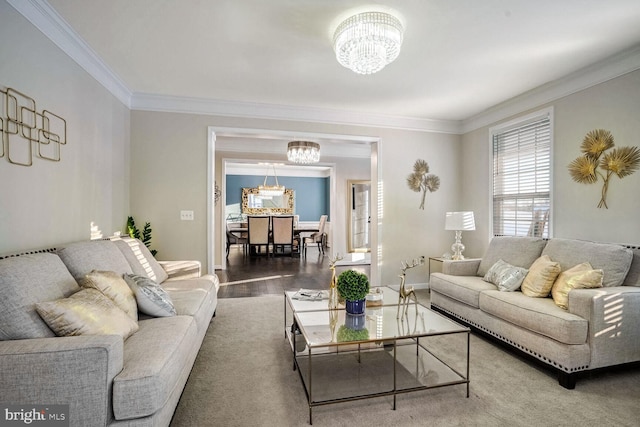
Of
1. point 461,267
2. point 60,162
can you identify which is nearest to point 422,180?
point 461,267

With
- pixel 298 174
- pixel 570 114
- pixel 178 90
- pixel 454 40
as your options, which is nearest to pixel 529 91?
pixel 570 114

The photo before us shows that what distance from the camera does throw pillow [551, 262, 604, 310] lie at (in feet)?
7.97

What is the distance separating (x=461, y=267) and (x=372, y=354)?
68.7 inches

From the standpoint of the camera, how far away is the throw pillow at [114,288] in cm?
196

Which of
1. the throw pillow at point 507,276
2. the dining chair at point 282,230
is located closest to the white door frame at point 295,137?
the throw pillow at point 507,276

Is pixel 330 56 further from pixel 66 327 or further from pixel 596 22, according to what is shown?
pixel 66 327

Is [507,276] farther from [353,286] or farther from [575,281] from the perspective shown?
[353,286]

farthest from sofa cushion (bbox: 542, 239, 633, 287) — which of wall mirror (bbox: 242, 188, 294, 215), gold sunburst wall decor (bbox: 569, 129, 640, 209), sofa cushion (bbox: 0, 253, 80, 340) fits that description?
wall mirror (bbox: 242, 188, 294, 215)

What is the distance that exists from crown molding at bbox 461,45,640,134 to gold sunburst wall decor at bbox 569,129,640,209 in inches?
20.3

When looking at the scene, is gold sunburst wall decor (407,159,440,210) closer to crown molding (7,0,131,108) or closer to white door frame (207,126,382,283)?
white door frame (207,126,382,283)

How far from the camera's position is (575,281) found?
2471 millimetres

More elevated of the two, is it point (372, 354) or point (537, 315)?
point (537, 315)

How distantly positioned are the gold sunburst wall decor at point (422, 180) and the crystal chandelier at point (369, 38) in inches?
108

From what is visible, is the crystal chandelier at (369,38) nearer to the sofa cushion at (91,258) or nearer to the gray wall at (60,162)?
the gray wall at (60,162)
